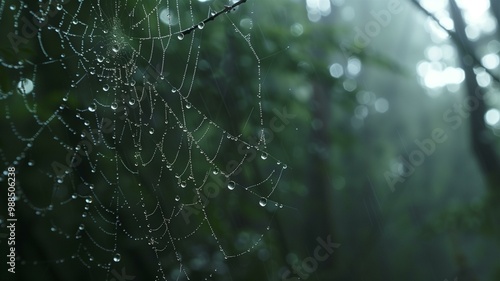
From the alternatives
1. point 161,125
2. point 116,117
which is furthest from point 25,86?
point 161,125

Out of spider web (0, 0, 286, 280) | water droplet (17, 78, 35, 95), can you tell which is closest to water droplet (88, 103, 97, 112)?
spider web (0, 0, 286, 280)

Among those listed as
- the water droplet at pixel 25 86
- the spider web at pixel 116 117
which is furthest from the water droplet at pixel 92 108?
the water droplet at pixel 25 86

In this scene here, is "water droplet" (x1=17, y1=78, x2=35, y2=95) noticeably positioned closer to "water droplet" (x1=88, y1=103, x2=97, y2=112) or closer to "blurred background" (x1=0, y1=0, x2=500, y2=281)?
"blurred background" (x1=0, y1=0, x2=500, y2=281)

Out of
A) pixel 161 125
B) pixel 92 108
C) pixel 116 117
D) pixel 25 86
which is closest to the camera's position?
pixel 92 108

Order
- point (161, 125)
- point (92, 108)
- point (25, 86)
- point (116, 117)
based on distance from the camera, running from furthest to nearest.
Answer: point (161, 125), point (116, 117), point (25, 86), point (92, 108)

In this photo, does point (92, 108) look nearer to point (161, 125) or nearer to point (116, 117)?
point (116, 117)

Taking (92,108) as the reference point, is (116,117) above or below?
above

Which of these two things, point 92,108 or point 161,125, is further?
point 161,125

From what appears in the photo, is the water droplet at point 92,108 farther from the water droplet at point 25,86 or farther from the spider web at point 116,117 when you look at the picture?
the water droplet at point 25,86

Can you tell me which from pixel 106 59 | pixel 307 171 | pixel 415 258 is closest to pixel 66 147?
pixel 106 59

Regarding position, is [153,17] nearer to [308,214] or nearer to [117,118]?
[117,118]
